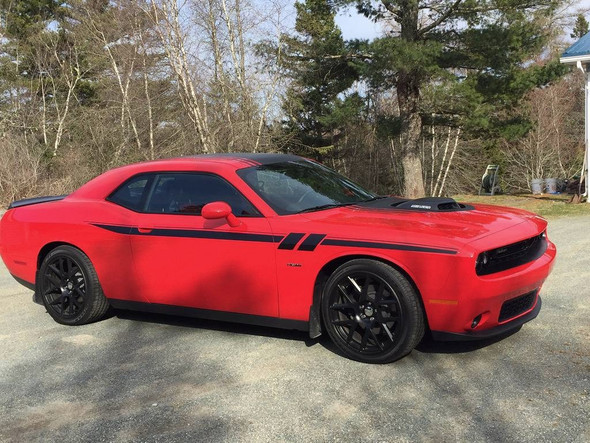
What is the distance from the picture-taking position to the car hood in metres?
3.49

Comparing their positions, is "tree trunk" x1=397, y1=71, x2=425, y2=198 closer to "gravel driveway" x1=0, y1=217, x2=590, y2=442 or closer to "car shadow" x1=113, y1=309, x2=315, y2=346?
"gravel driveway" x1=0, y1=217, x2=590, y2=442

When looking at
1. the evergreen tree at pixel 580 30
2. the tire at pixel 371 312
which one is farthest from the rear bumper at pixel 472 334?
the evergreen tree at pixel 580 30

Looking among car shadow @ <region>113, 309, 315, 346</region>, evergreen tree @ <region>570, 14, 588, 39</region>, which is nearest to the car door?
car shadow @ <region>113, 309, 315, 346</region>

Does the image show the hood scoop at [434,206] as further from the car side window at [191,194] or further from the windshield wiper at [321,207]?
the car side window at [191,194]

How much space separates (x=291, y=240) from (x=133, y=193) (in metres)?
1.69

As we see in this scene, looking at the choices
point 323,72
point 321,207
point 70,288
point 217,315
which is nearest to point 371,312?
point 321,207

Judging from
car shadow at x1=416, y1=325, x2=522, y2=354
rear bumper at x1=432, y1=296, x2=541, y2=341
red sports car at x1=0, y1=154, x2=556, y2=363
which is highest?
red sports car at x1=0, y1=154, x2=556, y2=363

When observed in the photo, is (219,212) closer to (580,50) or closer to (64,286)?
(64,286)

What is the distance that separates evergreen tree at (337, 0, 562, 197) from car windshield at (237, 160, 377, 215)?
976 cm

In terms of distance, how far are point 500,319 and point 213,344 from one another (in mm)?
2135

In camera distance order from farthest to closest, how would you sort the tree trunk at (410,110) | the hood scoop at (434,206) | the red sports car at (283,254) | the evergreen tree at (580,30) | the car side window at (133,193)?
the evergreen tree at (580,30), the tree trunk at (410,110), the car side window at (133,193), the hood scoop at (434,206), the red sports car at (283,254)

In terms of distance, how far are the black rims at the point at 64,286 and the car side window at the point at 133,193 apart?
0.68 metres

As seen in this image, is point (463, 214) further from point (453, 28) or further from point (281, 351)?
point (453, 28)

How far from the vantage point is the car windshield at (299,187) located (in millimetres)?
4270
